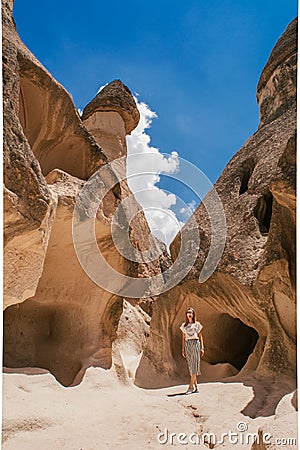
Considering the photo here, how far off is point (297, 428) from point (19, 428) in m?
2.76

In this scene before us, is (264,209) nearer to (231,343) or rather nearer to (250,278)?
(250,278)

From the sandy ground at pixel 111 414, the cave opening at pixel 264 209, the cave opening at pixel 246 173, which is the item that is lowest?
the sandy ground at pixel 111 414

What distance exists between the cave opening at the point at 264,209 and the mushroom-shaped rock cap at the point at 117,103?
6.24 meters

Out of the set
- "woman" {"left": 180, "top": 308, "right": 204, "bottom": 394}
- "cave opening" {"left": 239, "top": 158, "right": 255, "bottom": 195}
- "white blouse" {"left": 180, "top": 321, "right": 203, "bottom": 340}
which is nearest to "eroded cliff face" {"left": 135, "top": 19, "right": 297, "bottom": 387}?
"cave opening" {"left": 239, "top": 158, "right": 255, "bottom": 195}

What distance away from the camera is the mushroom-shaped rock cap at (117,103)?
507 inches

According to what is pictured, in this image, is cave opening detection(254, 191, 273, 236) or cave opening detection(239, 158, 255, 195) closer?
cave opening detection(254, 191, 273, 236)

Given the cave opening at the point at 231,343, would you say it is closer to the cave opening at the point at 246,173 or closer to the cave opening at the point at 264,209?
the cave opening at the point at 264,209

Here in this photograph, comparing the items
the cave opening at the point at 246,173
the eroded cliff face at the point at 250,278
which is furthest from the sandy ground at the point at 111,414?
the cave opening at the point at 246,173

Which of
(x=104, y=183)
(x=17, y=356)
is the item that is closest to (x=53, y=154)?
(x=104, y=183)

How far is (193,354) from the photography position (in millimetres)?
6223

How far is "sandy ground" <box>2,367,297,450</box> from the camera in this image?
4.41 metres

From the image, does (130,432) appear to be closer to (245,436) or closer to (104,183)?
(245,436)

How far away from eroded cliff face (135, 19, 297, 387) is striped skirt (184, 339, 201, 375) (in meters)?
0.87

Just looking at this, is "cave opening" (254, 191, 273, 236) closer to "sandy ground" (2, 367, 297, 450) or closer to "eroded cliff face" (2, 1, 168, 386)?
"eroded cliff face" (2, 1, 168, 386)
